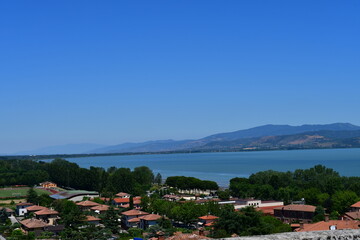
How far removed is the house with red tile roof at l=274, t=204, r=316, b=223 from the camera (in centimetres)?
2966

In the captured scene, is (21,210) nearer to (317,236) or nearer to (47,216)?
(47,216)

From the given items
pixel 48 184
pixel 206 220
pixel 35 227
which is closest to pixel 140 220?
pixel 206 220

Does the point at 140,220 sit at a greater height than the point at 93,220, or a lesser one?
lesser

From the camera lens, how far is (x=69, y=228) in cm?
2481

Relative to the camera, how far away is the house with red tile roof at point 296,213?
97.3 feet

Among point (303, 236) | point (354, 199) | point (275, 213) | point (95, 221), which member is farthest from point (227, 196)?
point (303, 236)

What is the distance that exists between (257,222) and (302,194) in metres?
18.9

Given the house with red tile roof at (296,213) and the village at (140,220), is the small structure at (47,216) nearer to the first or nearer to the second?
the village at (140,220)

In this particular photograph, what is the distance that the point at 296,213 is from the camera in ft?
101

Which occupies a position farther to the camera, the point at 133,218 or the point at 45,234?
the point at 133,218

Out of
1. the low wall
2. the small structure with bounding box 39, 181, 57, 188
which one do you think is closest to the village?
the low wall

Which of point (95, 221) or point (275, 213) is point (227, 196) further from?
point (95, 221)

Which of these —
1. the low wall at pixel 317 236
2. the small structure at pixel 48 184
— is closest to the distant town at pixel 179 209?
the small structure at pixel 48 184

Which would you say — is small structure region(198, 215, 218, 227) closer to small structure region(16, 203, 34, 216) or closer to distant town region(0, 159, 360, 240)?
distant town region(0, 159, 360, 240)
